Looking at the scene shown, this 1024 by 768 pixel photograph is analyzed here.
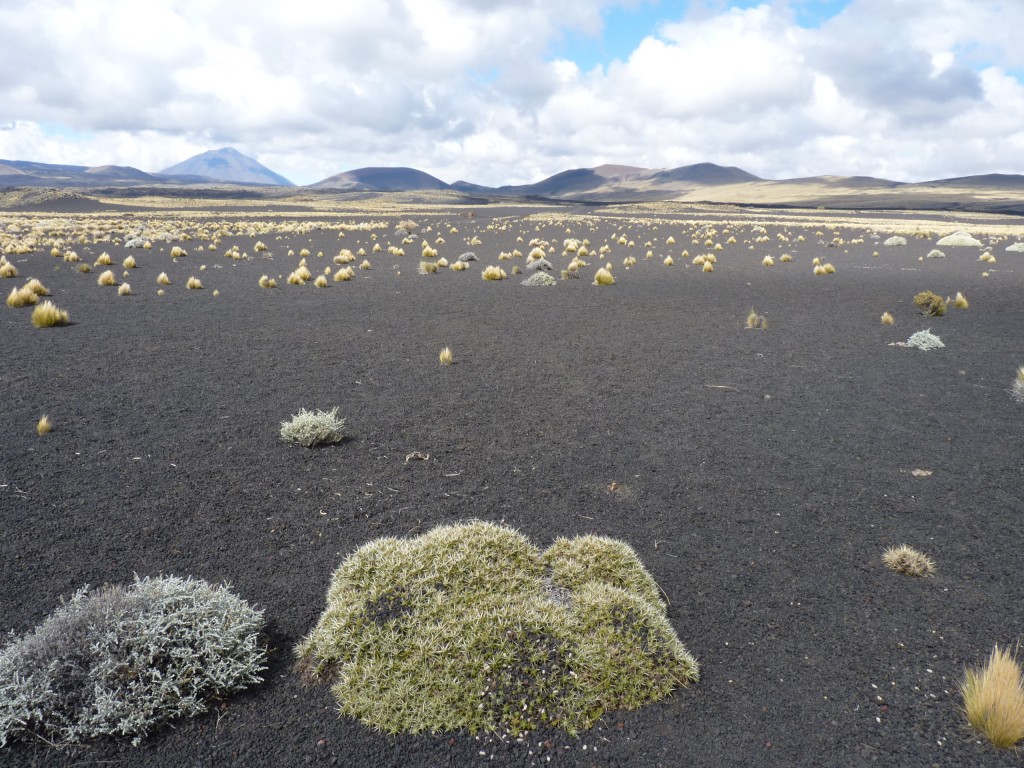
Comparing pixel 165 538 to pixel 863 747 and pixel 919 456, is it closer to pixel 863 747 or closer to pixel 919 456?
pixel 863 747

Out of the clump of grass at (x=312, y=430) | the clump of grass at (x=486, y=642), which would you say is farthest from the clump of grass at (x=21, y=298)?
the clump of grass at (x=486, y=642)

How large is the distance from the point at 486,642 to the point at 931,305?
15.8 m

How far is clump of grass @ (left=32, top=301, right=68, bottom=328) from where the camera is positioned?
470 inches

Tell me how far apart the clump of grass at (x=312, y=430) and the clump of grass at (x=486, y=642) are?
2.74 meters

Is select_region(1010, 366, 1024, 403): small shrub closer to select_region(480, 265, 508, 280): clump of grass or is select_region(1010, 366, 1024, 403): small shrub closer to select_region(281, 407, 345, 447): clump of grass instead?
select_region(281, 407, 345, 447): clump of grass

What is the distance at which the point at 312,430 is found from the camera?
6.48m

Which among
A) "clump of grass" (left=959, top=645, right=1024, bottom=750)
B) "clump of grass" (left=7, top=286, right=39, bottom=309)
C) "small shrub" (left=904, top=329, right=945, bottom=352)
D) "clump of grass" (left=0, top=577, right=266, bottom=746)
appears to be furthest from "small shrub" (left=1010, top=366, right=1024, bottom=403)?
"clump of grass" (left=7, top=286, right=39, bottom=309)

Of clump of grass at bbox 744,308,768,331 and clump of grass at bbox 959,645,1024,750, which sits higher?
clump of grass at bbox 744,308,768,331

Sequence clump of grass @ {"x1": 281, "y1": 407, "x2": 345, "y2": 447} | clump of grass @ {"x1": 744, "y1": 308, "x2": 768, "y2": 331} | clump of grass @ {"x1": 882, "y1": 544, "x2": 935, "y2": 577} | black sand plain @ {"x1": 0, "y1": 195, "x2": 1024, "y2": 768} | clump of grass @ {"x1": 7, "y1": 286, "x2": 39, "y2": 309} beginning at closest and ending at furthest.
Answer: black sand plain @ {"x1": 0, "y1": 195, "x2": 1024, "y2": 768}, clump of grass @ {"x1": 882, "y1": 544, "x2": 935, "y2": 577}, clump of grass @ {"x1": 281, "y1": 407, "x2": 345, "y2": 447}, clump of grass @ {"x1": 744, "y1": 308, "x2": 768, "y2": 331}, clump of grass @ {"x1": 7, "y1": 286, "x2": 39, "y2": 309}

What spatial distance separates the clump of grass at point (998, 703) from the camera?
2.93m

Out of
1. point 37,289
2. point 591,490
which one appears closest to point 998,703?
point 591,490

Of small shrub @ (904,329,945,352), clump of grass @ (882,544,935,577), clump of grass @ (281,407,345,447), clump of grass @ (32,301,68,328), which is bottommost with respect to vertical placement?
clump of grass @ (882,544,935,577)

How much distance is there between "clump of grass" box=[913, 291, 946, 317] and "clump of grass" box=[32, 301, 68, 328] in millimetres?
20553

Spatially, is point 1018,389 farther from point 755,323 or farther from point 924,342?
point 755,323
